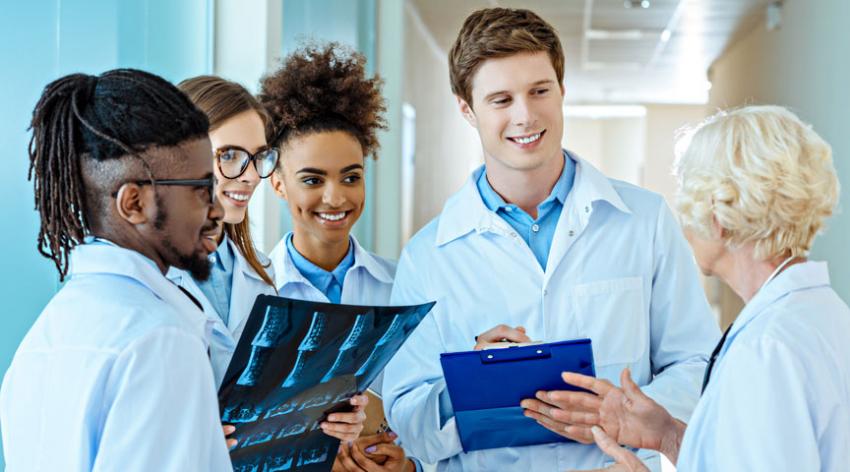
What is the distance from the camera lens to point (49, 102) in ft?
4.36

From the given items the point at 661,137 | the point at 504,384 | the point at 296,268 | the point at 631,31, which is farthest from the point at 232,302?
the point at 661,137

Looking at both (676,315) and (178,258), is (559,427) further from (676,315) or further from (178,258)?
(178,258)

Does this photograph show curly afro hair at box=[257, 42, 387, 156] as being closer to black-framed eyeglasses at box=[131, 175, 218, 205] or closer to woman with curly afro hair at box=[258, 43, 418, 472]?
woman with curly afro hair at box=[258, 43, 418, 472]

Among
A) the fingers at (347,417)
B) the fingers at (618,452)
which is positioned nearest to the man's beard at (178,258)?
the fingers at (347,417)

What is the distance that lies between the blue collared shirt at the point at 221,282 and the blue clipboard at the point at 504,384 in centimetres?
51

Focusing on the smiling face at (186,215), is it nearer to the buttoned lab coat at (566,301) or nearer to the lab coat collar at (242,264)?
the lab coat collar at (242,264)

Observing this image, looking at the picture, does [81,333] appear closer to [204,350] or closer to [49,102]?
[204,350]

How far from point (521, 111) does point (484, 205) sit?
9.1 inches

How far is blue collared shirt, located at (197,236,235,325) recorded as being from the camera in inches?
78.8

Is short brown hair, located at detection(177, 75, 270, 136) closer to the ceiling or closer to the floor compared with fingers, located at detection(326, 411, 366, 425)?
closer to the ceiling

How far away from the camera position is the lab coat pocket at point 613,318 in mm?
2111

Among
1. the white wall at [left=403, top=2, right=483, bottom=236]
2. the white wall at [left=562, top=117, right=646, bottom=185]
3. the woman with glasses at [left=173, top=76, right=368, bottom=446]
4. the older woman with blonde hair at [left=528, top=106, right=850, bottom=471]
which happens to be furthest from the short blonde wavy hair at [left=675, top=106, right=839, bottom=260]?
the white wall at [left=562, top=117, right=646, bottom=185]

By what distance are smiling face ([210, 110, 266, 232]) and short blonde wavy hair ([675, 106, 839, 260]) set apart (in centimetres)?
98

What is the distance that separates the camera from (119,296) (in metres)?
1.23
